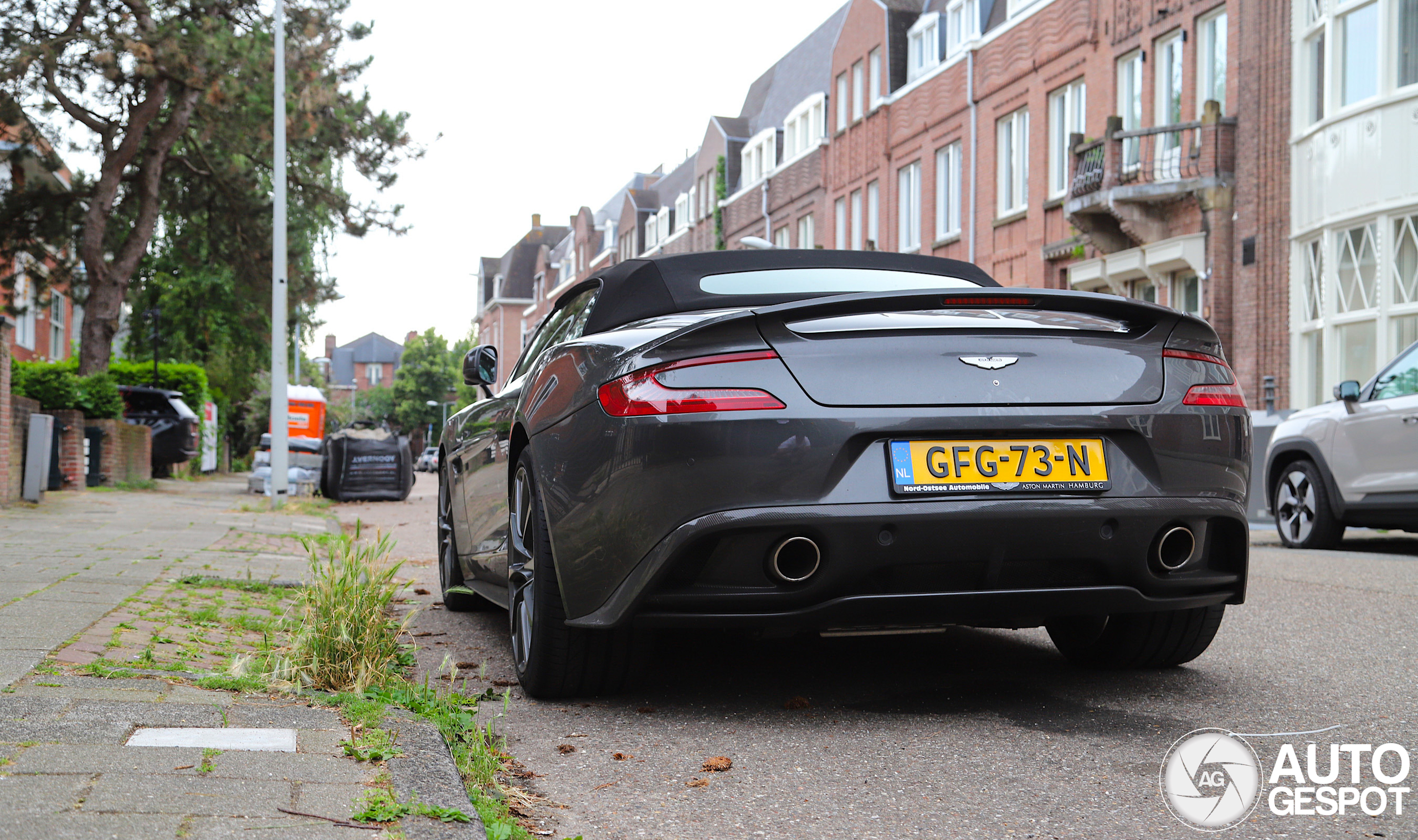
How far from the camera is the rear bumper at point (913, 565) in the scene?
3494mm

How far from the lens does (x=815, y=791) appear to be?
3.10 m

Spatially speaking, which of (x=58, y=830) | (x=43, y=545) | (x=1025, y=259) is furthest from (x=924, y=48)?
(x=58, y=830)

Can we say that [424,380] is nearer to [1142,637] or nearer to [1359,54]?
[1359,54]

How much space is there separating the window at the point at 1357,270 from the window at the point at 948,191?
12.1 m

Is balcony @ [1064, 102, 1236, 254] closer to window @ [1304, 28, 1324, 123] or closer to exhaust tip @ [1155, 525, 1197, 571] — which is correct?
window @ [1304, 28, 1324, 123]

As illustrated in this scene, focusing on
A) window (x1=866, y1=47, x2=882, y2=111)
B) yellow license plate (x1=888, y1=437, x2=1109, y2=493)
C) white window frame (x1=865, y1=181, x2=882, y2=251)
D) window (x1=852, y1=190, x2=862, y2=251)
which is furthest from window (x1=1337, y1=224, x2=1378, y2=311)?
window (x1=852, y1=190, x2=862, y2=251)


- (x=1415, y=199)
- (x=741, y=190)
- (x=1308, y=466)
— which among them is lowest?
(x=1308, y=466)

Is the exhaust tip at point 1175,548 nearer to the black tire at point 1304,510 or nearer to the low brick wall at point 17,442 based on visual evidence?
the black tire at point 1304,510

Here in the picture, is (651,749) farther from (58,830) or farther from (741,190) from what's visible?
(741,190)

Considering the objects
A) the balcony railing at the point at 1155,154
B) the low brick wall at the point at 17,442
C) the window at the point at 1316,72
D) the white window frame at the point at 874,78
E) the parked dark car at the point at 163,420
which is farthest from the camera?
the white window frame at the point at 874,78

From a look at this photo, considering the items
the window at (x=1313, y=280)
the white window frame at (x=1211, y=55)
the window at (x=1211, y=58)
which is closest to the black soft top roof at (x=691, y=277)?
the window at (x=1313, y=280)

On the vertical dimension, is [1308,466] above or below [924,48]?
below

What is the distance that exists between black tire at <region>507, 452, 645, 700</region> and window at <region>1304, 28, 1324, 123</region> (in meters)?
17.0

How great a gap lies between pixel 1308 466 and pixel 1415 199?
7.21 m
